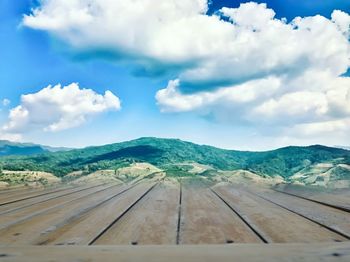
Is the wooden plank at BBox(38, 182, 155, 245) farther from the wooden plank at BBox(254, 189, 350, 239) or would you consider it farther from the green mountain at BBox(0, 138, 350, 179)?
the green mountain at BBox(0, 138, 350, 179)

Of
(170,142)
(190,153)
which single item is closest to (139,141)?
(170,142)

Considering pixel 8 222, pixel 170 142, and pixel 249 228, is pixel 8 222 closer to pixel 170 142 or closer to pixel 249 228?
pixel 249 228

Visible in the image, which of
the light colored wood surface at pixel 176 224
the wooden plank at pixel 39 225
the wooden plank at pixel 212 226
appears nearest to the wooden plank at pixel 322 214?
the light colored wood surface at pixel 176 224

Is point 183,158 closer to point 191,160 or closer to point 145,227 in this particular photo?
point 191,160

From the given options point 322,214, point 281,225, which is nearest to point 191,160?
point 322,214

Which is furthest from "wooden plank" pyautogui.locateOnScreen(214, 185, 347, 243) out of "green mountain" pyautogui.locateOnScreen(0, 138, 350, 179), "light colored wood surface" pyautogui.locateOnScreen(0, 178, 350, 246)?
"green mountain" pyautogui.locateOnScreen(0, 138, 350, 179)

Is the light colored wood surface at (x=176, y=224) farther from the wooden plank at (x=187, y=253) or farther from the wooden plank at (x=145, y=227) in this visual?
the wooden plank at (x=187, y=253)
